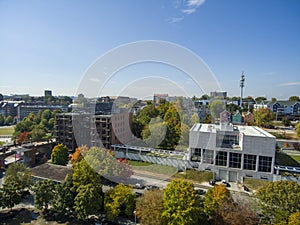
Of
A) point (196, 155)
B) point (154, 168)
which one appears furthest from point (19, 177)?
point (196, 155)

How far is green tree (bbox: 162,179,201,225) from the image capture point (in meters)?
8.40

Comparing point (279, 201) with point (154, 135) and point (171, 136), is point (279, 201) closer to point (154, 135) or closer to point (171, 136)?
point (171, 136)

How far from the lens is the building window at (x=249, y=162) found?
1418 centimetres

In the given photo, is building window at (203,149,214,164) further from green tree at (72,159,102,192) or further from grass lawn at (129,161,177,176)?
green tree at (72,159,102,192)

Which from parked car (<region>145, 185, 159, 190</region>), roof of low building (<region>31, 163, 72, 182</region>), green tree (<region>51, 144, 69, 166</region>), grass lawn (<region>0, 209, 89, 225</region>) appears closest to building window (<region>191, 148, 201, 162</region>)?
parked car (<region>145, 185, 159, 190</region>)

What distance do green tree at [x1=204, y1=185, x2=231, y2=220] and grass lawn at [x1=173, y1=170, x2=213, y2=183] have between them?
515cm

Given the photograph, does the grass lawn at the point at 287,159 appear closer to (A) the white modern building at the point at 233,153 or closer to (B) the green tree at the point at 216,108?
(A) the white modern building at the point at 233,153

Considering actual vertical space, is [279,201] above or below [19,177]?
above

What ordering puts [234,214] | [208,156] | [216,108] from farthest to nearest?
[216,108]
[208,156]
[234,214]

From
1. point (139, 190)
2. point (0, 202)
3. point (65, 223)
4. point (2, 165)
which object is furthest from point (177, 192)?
point (2, 165)

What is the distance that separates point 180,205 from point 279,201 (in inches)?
190

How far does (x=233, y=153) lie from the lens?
577 inches

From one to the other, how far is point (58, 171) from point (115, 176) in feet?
16.4

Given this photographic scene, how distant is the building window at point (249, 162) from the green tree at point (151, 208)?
8.34 m
